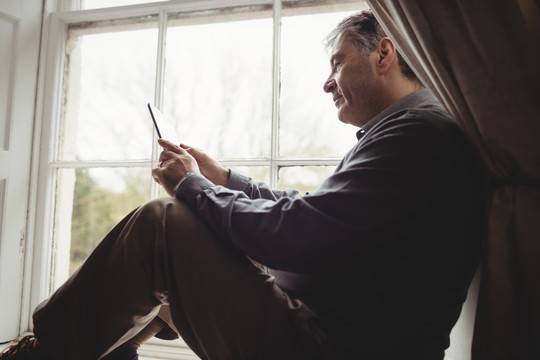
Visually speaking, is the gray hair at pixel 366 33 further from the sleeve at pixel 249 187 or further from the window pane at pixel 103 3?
the window pane at pixel 103 3

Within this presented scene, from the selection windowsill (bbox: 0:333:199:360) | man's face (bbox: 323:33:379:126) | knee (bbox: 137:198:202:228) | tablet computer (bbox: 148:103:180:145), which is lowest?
windowsill (bbox: 0:333:199:360)

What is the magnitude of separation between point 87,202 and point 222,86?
35.7 inches

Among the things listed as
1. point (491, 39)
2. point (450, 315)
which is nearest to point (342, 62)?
point (491, 39)

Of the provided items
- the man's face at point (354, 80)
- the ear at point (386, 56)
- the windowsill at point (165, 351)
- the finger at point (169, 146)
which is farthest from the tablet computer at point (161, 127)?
the windowsill at point (165, 351)

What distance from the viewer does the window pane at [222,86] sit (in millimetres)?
1569

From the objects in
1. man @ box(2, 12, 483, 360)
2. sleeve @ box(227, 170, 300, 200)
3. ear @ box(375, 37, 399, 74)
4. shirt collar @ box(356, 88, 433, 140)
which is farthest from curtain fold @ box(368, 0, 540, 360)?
sleeve @ box(227, 170, 300, 200)

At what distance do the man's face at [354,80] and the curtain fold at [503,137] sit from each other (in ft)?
0.99

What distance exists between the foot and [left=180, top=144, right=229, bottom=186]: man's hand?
603 mm

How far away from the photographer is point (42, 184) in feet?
5.49

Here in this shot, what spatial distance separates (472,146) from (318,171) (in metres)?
0.75

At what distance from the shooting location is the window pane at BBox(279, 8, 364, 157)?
1505mm

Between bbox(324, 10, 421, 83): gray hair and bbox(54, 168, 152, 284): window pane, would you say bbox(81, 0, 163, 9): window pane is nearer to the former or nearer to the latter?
bbox(54, 168, 152, 284): window pane

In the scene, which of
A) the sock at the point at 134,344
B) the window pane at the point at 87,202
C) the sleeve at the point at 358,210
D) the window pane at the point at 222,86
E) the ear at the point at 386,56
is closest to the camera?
the sleeve at the point at 358,210

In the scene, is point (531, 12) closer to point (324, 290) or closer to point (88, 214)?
point (324, 290)
